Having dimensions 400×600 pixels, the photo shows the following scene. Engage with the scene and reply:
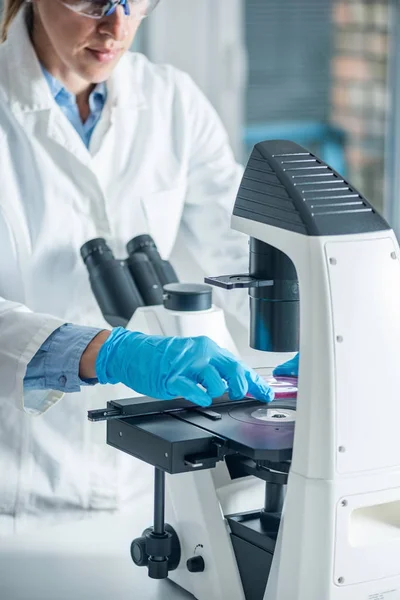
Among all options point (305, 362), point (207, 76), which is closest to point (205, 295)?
point (305, 362)

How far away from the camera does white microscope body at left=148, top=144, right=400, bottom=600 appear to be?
1.08m

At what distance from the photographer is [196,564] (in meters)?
1.27

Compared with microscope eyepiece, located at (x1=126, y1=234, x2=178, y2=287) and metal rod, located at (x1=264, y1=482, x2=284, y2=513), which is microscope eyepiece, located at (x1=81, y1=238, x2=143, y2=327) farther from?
metal rod, located at (x1=264, y1=482, x2=284, y2=513)

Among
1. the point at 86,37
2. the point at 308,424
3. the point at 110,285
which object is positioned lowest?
the point at 308,424

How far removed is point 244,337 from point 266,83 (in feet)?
5.10

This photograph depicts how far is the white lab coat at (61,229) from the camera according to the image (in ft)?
5.55

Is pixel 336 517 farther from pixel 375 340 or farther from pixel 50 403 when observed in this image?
pixel 50 403

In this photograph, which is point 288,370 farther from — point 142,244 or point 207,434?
point 142,244

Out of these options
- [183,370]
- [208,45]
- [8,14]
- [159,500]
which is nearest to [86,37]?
[8,14]

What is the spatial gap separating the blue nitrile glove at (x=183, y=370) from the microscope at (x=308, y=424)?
0.13 feet

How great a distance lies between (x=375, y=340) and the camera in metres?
1.10

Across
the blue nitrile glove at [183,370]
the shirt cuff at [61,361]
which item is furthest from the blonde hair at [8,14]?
the blue nitrile glove at [183,370]

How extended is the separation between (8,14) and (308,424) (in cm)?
113

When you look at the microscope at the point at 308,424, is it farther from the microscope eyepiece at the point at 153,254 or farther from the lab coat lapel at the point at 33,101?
the lab coat lapel at the point at 33,101
